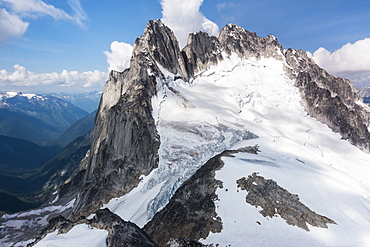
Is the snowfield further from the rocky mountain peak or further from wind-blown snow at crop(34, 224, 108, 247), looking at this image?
the rocky mountain peak

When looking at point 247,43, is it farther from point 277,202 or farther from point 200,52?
point 277,202

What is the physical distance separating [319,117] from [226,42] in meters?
79.5

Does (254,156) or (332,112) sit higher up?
(332,112)

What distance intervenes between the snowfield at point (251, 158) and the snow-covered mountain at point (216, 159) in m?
0.23

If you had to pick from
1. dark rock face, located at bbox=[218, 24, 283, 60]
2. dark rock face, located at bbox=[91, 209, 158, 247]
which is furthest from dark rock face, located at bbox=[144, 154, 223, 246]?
dark rock face, located at bbox=[218, 24, 283, 60]

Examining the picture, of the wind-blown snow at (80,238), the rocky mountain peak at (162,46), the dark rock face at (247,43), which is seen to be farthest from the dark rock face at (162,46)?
the wind-blown snow at (80,238)

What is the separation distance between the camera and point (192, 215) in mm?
27281

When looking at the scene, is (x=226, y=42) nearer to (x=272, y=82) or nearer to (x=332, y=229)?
(x=272, y=82)

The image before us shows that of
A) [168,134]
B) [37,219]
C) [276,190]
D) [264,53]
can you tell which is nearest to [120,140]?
[168,134]

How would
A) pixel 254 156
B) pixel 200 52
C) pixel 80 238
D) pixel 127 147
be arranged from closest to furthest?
pixel 80 238 → pixel 254 156 → pixel 127 147 → pixel 200 52

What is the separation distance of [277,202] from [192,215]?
1089 centimetres

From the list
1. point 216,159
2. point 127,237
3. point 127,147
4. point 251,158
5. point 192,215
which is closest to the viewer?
point 127,237


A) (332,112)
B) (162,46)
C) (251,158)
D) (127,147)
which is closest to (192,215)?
(251,158)

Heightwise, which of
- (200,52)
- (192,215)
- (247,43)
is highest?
(247,43)
